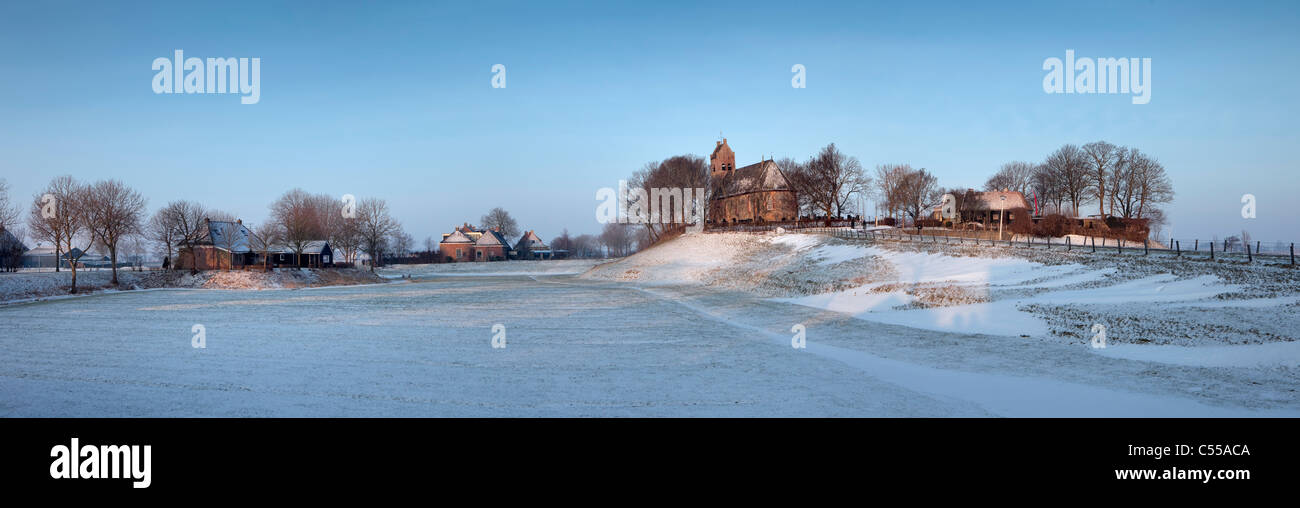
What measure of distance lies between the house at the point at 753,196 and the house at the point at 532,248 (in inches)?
1880

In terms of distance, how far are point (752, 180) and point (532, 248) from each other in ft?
218

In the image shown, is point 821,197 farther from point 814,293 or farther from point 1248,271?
point 1248,271

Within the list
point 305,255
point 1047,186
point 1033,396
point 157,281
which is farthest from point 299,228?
point 1047,186

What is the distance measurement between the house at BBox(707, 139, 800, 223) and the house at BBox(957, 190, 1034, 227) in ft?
87.5

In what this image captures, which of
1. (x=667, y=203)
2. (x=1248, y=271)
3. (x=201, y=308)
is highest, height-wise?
(x=667, y=203)

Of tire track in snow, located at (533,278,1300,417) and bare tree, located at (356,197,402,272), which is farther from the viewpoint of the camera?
bare tree, located at (356,197,402,272)

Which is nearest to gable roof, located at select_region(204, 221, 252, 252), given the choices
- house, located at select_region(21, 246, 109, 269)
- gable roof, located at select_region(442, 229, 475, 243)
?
house, located at select_region(21, 246, 109, 269)

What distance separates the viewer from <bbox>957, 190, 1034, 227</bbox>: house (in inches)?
3740

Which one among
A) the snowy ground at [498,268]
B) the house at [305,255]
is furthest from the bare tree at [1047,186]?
the house at [305,255]

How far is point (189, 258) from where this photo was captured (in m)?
64.7

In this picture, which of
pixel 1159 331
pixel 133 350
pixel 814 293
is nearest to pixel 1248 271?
pixel 1159 331

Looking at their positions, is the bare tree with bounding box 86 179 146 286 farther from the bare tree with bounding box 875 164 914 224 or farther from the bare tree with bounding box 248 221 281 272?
the bare tree with bounding box 875 164 914 224

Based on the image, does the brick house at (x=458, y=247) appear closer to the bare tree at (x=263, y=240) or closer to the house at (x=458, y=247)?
the house at (x=458, y=247)
